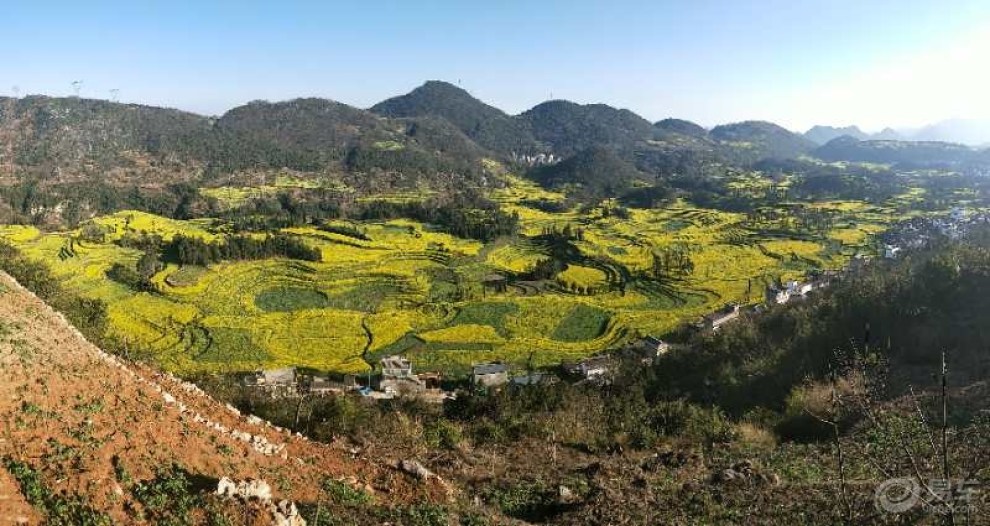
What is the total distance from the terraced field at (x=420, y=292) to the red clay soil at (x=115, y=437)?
56.3ft

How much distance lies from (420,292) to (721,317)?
26606 mm

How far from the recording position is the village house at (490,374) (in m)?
37.6

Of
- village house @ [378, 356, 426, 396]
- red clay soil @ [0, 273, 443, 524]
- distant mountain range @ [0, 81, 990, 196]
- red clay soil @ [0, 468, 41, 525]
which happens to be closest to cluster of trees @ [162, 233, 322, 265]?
village house @ [378, 356, 426, 396]

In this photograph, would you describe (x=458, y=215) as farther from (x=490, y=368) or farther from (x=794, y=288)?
(x=490, y=368)

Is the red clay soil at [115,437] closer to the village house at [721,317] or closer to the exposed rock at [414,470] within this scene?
the exposed rock at [414,470]

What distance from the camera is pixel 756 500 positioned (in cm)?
1408

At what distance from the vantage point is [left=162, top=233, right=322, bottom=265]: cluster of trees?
6694cm

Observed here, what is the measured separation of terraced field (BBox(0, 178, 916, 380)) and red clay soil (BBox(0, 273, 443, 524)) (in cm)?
1717

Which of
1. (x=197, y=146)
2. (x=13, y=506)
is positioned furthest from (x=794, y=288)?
(x=197, y=146)

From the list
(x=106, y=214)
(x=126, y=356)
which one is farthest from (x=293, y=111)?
(x=126, y=356)

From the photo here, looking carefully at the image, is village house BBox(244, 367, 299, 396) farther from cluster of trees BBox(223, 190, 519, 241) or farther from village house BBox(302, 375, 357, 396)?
cluster of trees BBox(223, 190, 519, 241)

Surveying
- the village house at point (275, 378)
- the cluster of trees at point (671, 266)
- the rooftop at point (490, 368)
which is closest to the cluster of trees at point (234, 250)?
the village house at point (275, 378)

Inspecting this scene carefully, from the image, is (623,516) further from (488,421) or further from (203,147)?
(203,147)

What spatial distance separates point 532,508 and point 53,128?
159799 millimetres
